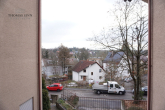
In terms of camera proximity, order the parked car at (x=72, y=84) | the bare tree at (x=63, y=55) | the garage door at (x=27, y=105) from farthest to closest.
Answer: the bare tree at (x=63, y=55)
the parked car at (x=72, y=84)
the garage door at (x=27, y=105)


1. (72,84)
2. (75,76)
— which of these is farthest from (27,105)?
(75,76)

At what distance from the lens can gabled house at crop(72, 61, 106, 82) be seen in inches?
231

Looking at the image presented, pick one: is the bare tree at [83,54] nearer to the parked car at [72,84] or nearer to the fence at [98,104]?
the parked car at [72,84]

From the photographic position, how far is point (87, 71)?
610 centimetres

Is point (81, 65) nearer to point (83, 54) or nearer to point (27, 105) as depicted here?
point (83, 54)

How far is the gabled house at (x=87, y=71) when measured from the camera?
586 centimetres

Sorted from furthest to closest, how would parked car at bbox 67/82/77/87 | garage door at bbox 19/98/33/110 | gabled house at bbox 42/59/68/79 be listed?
gabled house at bbox 42/59/68/79, parked car at bbox 67/82/77/87, garage door at bbox 19/98/33/110

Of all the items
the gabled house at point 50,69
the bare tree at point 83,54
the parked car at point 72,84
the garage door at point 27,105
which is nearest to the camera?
the garage door at point 27,105

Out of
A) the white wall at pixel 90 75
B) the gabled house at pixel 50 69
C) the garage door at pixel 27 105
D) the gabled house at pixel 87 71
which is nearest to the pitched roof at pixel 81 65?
the gabled house at pixel 87 71

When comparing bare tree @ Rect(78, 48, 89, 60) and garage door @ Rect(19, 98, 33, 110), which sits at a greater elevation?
bare tree @ Rect(78, 48, 89, 60)

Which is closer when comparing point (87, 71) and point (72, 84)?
point (72, 84)

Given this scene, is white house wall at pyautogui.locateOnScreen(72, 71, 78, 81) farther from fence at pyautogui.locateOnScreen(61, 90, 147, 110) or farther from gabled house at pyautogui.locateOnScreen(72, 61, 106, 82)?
fence at pyautogui.locateOnScreen(61, 90, 147, 110)

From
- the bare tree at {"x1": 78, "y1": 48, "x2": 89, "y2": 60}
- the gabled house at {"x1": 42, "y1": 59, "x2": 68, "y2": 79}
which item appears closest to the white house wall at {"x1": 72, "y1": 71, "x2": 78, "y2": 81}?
the gabled house at {"x1": 42, "y1": 59, "x2": 68, "y2": 79}

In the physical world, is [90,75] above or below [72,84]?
above
